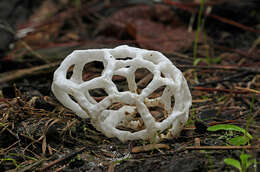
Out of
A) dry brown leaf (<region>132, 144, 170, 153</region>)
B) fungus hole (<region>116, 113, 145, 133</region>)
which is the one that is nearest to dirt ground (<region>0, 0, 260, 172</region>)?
dry brown leaf (<region>132, 144, 170, 153</region>)

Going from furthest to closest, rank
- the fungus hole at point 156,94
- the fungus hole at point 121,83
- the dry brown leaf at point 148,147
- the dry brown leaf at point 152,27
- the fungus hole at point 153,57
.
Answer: the dry brown leaf at point 152,27 → the fungus hole at point 121,83 → the fungus hole at point 156,94 → the fungus hole at point 153,57 → the dry brown leaf at point 148,147

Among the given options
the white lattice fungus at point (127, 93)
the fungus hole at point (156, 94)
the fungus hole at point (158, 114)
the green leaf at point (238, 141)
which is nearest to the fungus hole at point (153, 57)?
the white lattice fungus at point (127, 93)

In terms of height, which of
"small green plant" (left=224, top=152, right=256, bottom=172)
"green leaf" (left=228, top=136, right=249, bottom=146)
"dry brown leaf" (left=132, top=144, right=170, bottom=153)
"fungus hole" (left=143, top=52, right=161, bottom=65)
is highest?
"fungus hole" (left=143, top=52, right=161, bottom=65)

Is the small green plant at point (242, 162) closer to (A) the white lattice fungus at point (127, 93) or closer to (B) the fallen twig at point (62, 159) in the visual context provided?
(A) the white lattice fungus at point (127, 93)

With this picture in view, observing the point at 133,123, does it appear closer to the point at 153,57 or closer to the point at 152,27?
the point at 153,57

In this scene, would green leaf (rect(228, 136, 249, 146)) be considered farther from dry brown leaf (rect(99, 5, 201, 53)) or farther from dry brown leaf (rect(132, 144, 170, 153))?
dry brown leaf (rect(99, 5, 201, 53))

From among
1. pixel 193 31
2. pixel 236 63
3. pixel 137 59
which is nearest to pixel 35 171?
pixel 137 59

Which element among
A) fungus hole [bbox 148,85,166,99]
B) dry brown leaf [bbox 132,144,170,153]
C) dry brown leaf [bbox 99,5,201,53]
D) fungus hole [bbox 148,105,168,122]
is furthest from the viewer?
dry brown leaf [bbox 99,5,201,53]

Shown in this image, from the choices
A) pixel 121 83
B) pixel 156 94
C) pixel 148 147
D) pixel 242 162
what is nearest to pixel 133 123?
pixel 148 147
